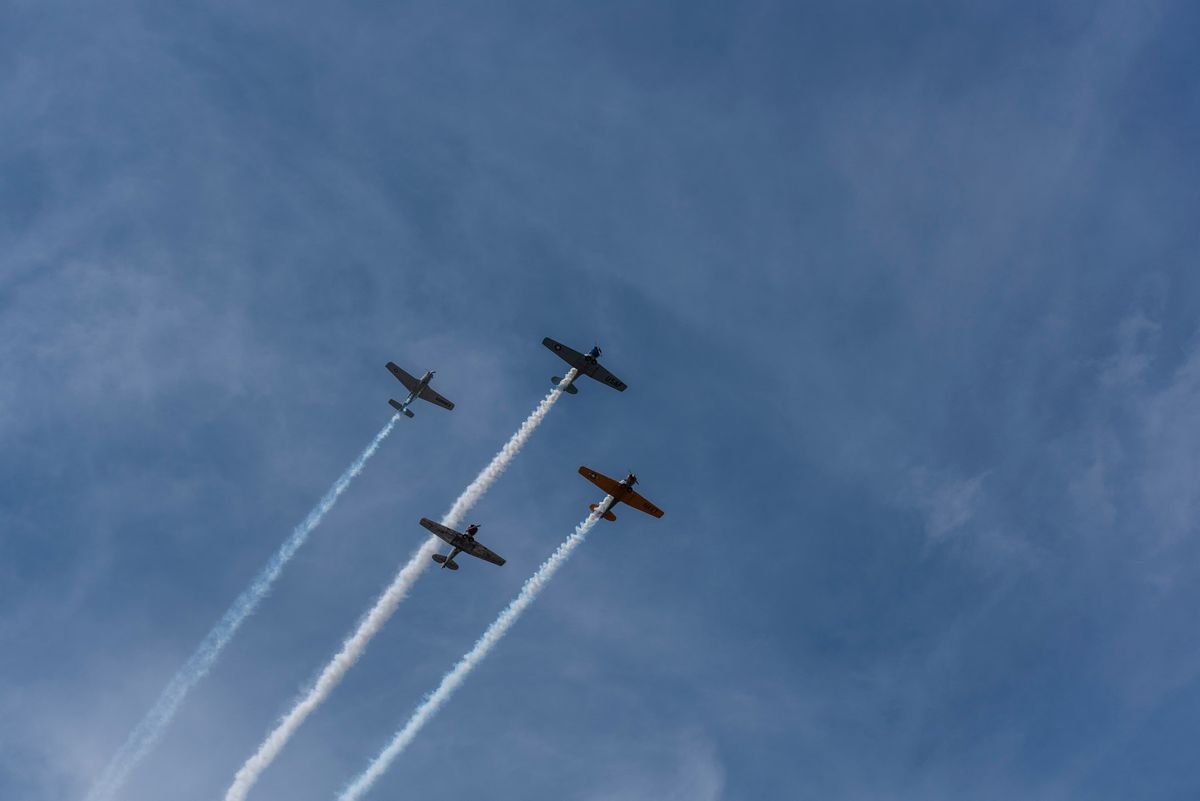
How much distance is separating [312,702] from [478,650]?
18.6 meters

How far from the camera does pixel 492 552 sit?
4368 inches

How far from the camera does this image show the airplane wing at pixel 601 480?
108 m

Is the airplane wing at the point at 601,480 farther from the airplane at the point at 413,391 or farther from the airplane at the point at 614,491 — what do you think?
the airplane at the point at 413,391

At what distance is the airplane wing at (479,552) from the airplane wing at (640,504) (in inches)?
659

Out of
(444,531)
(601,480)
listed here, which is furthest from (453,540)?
(601,480)

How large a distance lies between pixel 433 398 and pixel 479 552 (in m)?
26.0

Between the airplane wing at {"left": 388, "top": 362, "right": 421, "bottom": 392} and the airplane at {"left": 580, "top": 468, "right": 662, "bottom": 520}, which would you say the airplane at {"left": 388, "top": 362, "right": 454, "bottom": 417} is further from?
the airplane at {"left": 580, "top": 468, "right": 662, "bottom": 520}

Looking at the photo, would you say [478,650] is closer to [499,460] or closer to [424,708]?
[424,708]

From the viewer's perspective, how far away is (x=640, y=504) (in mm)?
110312

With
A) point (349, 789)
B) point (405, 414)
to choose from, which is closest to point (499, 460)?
point (405, 414)

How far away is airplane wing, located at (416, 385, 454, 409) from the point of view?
125 meters

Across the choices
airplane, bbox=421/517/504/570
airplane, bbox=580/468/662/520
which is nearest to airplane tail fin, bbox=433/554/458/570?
airplane, bbox=421/517/504/570

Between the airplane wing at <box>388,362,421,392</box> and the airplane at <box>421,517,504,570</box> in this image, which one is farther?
the airplane wing at <box>388,362,421,392</box>

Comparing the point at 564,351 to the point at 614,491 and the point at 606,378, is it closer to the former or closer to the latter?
the point at 606,378
